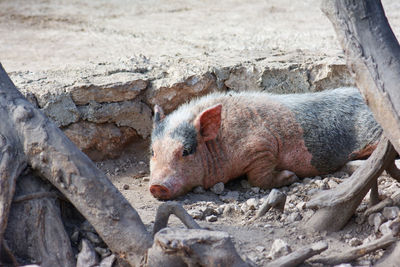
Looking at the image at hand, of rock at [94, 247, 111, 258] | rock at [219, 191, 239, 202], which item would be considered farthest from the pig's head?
rock at [94, 247, 111, 258]

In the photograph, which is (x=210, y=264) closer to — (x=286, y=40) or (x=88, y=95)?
(x=88, y=95)

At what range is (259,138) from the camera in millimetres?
5258

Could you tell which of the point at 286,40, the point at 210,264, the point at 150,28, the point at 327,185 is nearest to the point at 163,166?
the point at 327,185

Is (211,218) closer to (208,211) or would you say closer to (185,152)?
(208,211)

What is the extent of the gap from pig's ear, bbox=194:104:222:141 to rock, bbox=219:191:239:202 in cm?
53

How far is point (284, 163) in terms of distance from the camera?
17.6ft

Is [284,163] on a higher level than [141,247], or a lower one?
lower

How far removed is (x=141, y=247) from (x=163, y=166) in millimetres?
→ 1980

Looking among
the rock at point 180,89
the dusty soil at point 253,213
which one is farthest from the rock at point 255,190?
the rock at point 180,89

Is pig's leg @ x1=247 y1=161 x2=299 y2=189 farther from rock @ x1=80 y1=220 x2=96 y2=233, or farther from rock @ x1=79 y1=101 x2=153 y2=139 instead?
rock @ x1=80 y1=220 x2=96 y2=233

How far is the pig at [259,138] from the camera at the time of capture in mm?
5129

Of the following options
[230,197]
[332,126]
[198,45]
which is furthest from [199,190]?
[198,45]

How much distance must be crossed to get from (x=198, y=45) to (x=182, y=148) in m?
2.60

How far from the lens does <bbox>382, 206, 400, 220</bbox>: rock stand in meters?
3.42
